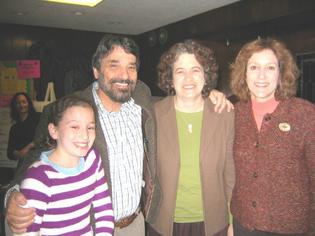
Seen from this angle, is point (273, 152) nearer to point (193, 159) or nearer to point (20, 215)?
point (193, 159)

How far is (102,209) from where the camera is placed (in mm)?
1445

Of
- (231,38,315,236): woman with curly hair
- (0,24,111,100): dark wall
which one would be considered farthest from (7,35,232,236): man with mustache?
(0,24,111,100): dark wall

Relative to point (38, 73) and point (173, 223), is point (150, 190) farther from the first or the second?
point (38, 73)

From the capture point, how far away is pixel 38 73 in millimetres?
5707

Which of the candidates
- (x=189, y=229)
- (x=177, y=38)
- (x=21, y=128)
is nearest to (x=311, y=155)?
(x=189, y=229)

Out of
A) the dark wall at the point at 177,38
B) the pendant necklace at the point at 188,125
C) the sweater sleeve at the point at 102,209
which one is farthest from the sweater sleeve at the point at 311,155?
the dark wall at the point at 177,38

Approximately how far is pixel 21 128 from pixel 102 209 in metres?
2.83

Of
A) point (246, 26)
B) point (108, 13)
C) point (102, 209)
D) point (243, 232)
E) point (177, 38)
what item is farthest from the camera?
point (177, 38)

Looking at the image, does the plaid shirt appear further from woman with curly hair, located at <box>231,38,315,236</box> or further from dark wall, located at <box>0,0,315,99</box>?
dark wall, located at <box>0,0,315,99</box>

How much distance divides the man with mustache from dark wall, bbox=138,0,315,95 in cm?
251

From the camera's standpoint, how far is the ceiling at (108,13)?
439 cm

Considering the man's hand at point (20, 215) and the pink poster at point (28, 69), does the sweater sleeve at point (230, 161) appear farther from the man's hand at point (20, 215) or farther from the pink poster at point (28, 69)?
the pink poster at point (28, 69)

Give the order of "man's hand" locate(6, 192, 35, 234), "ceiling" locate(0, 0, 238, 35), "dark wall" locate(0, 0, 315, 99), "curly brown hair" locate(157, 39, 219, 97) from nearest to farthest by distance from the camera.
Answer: "man's hand" locate(6, 192, 35, 234) → "curly brown hair" locate(157, 39, 219, 97) → "dark wall" locate(0, 0, 315, 99) → "ceiling" locate(0, 0, 238, 35)

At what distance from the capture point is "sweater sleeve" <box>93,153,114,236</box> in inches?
55.8
